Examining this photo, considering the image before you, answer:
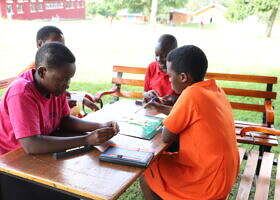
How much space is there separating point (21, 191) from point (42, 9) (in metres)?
27.0

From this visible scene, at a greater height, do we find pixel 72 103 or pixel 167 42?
pixel 167 42

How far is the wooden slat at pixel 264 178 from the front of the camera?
2.50 m

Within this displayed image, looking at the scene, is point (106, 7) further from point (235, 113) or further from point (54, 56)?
point (54, 56)

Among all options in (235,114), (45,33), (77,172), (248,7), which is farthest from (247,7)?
(77,172)

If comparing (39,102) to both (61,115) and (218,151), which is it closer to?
(61,115)

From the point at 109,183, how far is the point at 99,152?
0.39m

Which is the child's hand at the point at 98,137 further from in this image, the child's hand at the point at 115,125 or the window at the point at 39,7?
the window at the point at 39,7

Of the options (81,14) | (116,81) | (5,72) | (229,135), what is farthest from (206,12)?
(229,135)

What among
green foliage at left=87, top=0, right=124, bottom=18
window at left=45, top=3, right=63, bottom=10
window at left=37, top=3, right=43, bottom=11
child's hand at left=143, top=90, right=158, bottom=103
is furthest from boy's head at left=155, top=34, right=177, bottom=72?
window at left=37, top=3, right=43, bottom=11

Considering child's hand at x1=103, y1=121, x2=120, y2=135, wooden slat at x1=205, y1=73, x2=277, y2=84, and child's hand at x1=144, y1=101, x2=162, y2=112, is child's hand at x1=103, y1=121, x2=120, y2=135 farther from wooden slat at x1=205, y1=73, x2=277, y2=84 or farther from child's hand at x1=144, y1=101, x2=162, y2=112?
wooden slat at x1=205, y1=73, x2=277, y2=84

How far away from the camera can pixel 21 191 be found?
6.89 feet

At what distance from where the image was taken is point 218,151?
1880mm

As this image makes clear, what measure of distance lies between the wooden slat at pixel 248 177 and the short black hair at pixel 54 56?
1.78 metres

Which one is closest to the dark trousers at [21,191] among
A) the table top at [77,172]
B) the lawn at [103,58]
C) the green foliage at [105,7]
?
the table top at [77,172]
